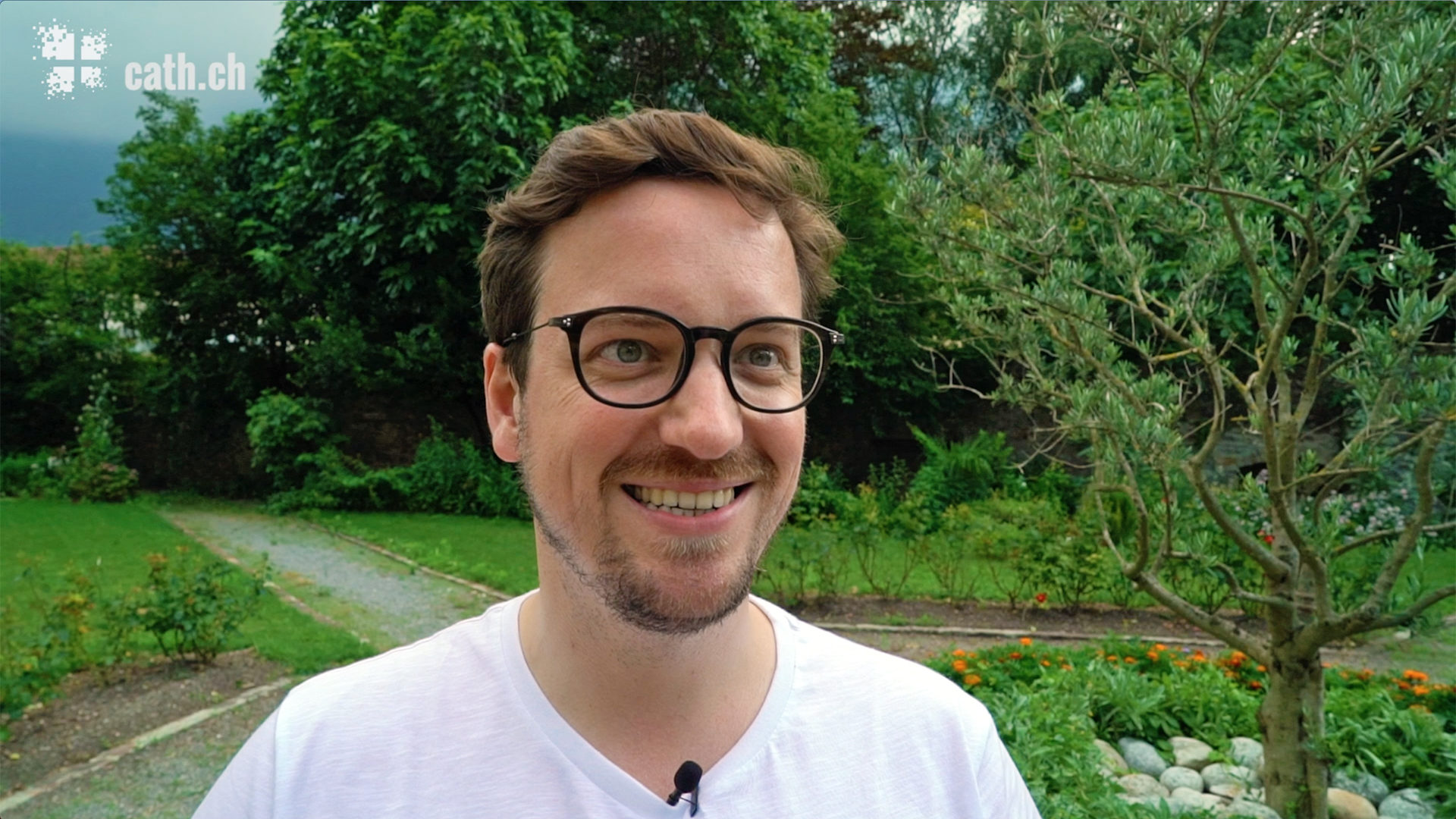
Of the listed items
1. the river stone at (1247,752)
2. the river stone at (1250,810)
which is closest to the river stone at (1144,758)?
the river stone at (1247,752)

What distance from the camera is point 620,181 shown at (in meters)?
1.09

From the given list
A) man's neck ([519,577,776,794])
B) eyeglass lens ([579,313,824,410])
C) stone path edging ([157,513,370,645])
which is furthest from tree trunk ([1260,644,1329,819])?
stone path edging ([157,513,370,645])

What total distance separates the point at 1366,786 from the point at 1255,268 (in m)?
2.09

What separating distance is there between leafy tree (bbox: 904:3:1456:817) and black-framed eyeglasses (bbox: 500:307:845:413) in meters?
1.71

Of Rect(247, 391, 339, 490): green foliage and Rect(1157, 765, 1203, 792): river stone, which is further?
Rect(247, 391, 339, 490): green foliage

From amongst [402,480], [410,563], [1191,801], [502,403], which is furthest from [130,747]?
[1191,801]

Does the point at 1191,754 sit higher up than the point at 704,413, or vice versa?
the point at 704,413

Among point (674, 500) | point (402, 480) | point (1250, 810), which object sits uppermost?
point (674, 500)

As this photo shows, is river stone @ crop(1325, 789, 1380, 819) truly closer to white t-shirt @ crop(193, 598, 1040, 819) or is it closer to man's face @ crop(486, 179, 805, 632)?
white t-shirt @ crop(193, 598, 1040, 819)

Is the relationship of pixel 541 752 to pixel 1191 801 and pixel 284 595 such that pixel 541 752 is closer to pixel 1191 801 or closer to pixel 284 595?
pixel 1191 801

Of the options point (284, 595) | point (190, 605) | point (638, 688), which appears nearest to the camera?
point (638, 688)

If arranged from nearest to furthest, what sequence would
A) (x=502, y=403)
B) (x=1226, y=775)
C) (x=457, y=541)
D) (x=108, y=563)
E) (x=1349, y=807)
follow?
(x=502, y=403) → (x=1349, y=807) → (x=1226, y=775) → (x=108, y=563) → (x=457, y=541)

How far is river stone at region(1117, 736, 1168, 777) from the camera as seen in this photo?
145 inches

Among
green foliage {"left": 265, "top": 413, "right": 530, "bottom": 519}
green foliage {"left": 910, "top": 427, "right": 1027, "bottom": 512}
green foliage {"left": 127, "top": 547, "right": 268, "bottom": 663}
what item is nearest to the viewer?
green foliage {"left": 127, "top": 547, "right": 268, "bottom": 663}
